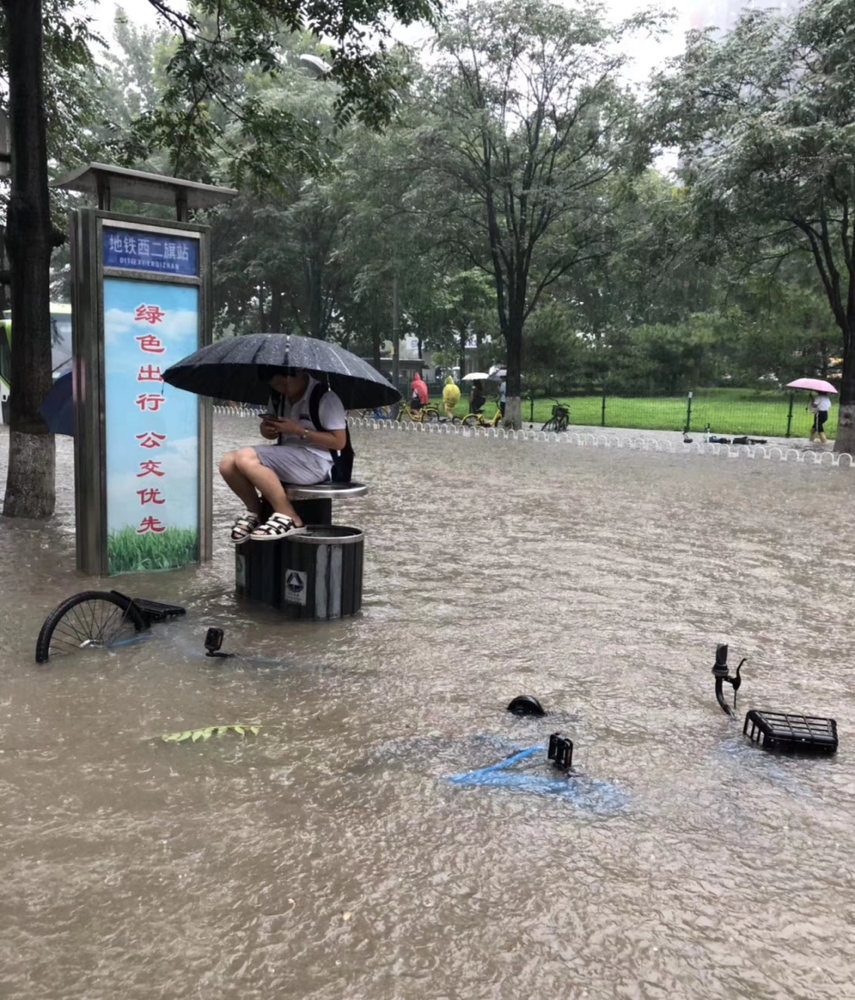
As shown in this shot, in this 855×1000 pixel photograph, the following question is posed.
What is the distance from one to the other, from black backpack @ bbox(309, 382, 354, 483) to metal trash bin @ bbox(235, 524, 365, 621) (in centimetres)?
38

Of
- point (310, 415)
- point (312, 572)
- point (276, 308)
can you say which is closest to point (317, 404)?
point (310, 415)

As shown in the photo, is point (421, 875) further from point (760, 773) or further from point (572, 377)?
point (572, 377)

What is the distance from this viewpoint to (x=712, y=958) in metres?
2.50

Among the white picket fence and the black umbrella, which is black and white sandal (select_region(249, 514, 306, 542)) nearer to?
the black umbrella

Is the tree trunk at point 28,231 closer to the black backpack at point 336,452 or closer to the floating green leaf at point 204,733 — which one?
the black backpack at point 336,452

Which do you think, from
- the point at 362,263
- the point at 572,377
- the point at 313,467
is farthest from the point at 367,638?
the point at 572,377

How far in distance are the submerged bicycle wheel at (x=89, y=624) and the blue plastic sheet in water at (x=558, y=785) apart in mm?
2418

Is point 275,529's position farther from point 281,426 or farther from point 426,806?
point 426,806

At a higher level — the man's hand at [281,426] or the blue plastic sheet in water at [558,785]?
the man's hand at [281,426]

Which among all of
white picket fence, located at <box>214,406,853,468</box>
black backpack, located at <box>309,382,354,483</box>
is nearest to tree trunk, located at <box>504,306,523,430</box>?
white picket fence, located at <box>214,406,853,468</box>

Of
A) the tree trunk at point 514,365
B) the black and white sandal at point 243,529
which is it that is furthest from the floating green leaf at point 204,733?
the tree trunk at point 514,365

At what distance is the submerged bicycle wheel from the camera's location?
476 centimetres

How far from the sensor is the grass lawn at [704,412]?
26219 mm

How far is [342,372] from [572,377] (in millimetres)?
35308
